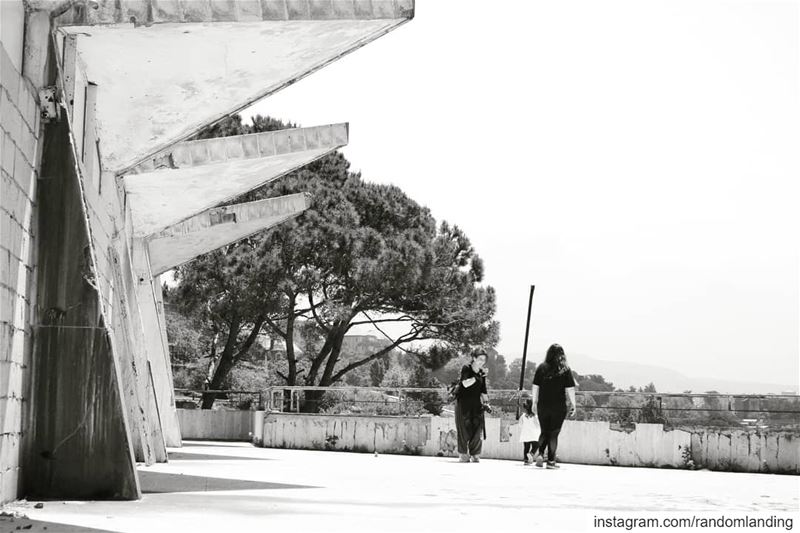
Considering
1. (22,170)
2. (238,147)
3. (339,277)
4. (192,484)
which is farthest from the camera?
(339,277)

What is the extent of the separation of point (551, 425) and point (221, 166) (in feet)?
17.6

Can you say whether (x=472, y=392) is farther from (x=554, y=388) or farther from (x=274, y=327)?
(x=274, y=327)

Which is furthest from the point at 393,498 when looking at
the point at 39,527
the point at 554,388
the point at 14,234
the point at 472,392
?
the point at 472,392

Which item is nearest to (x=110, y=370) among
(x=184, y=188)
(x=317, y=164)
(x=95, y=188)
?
(x=95, y=188)

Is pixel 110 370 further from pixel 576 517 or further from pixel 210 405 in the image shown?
pixel 210 405

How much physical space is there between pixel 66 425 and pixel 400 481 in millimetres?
4212

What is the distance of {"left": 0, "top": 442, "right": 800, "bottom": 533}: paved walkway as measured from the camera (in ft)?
19.6

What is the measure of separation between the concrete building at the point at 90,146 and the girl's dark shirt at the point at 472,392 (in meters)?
4.78

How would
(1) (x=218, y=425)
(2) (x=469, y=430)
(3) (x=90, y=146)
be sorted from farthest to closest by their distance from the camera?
(1) (x=218, y=425), (2) (x=469, y=430), (3) (x=90, y=146)

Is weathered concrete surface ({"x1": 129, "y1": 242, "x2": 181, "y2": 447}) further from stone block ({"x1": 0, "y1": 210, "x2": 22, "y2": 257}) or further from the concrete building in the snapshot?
stone block ({"x1": 0, "y1": 210, "x2": 22, "y2": 257})

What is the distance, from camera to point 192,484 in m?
8.82

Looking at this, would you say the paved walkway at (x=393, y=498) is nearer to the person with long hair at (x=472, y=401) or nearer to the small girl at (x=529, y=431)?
the small girl at (x=529, y=431)

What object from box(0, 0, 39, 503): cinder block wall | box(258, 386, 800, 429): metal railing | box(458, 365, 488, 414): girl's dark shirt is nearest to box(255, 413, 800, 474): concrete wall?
box(258, 386, 800, 429): metal railing

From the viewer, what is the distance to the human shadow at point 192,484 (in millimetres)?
8211
